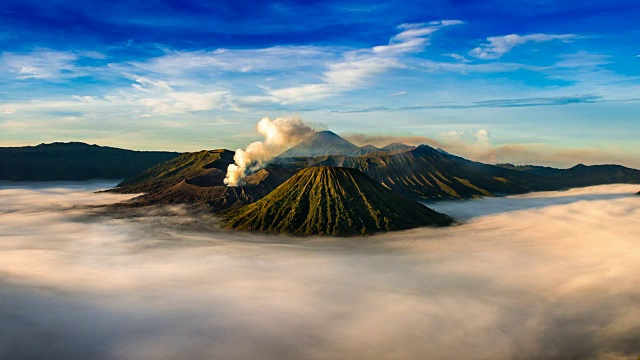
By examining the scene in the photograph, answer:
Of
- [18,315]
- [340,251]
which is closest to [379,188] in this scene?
[340,251]

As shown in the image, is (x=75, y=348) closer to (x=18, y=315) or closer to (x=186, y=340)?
(x=186, y=340)

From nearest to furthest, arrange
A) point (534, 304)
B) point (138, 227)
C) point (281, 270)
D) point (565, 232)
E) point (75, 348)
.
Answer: point (75, 348) < point (534, 304) < point (281, 270) < point (138, 227) < point (565, 232)

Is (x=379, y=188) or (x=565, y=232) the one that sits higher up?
(x=379, y=188)

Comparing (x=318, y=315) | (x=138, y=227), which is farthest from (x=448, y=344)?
(x=138, y=227)

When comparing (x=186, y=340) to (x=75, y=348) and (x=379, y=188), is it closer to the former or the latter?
(x=75, y=348)

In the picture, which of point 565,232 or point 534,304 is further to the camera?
point 565,232

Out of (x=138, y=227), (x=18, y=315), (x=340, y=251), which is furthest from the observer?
(x=138, y=227)
